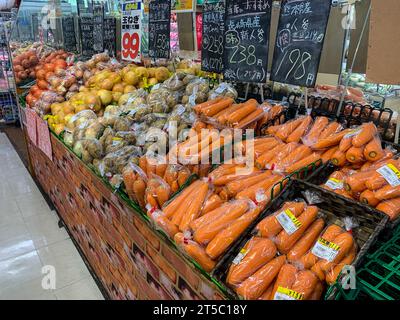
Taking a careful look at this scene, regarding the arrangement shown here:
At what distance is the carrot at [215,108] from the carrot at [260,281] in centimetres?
121

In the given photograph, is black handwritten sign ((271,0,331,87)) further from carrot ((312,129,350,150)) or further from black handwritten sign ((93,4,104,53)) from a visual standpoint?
black handwritten sign ((93,4,104,53))

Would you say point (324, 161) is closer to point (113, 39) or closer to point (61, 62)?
point (113, 39)

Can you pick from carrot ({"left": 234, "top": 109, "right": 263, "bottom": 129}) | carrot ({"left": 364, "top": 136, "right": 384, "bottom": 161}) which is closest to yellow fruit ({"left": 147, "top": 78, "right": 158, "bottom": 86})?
carrot ({"left": 234, "top": 109, "right": 263, "bottom": 129})

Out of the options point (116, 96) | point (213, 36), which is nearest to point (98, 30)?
point (116, 96)

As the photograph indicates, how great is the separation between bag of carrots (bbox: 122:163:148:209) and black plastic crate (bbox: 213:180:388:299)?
694 millimetres

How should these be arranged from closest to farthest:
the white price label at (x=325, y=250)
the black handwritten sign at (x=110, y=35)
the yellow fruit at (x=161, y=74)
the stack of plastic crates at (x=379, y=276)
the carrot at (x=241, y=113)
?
the stack of plastic crates at (x=379, y=276)
the white price label at (x=325, y=250)
the carrot at (x=241, y=113)
the yellow fruit at (x=161, y=74)
the black handwritten sign at (x=110, y=35)

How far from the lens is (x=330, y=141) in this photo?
166 cm

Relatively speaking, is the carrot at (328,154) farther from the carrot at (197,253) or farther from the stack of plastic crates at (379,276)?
the carrot at (197,253)

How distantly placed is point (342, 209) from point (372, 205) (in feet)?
0.42

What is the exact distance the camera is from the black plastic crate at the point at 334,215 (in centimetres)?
114

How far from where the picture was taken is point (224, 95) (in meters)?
2.39

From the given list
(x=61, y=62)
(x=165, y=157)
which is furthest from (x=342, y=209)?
(x=61, y=62)

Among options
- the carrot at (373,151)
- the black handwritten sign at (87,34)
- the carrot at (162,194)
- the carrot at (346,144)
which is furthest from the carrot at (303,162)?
the black handwritten sign at (87,34)

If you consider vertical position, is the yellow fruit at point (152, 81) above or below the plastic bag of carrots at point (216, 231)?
above
